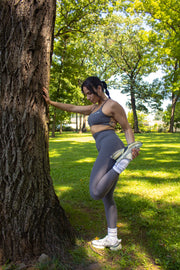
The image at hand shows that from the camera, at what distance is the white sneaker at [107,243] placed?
306 centimetres

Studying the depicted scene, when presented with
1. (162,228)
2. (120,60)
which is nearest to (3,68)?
(162,228)

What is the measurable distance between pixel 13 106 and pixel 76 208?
8.04 feet

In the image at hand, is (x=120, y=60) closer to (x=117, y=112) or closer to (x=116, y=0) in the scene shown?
(x=116, y=0)

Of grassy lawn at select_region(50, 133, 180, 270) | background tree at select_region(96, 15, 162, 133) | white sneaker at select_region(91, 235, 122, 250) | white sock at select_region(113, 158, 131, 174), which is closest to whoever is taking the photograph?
white sock at select_region(113, 158, 131, 174)

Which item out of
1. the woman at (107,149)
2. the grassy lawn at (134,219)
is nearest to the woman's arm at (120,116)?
the woman at (107,149)

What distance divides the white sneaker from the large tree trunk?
483 millimetres

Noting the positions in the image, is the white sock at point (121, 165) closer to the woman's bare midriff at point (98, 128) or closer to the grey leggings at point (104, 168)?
the grey leggings at point (104, 168)

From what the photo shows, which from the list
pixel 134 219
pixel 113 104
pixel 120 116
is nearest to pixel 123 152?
pixel 120 116

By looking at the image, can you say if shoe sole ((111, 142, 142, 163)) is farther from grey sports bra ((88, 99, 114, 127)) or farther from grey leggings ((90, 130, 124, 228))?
grey sports bra ((88, 99, 114, 127))

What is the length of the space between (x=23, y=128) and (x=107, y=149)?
1.01 metres

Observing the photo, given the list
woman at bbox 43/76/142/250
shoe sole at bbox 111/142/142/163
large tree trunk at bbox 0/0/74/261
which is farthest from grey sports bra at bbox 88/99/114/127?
large tree trunk at bbox 0/0/74/261

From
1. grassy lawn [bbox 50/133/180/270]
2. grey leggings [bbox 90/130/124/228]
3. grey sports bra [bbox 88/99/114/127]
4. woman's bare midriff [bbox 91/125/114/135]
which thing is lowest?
grassy lawn [bbox 50/133/180/270]

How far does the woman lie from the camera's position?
2.78 meters

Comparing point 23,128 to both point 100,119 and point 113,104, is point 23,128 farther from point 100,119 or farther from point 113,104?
point 113,104
